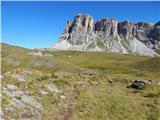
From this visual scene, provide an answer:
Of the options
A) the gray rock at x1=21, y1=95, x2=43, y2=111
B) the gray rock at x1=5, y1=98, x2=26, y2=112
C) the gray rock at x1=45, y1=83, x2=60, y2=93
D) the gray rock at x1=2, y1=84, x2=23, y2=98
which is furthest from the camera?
the gray rock at x1=45, y1=83, x2=60, y2=93

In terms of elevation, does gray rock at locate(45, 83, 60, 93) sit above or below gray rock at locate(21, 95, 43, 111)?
above

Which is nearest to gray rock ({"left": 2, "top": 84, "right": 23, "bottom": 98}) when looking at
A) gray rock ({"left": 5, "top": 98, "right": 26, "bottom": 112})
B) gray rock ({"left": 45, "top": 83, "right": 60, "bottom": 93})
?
gray rock ({"left": 5, "top": 98, "right": 26, "bottom": 112})

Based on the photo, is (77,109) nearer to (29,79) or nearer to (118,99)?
(118,99)

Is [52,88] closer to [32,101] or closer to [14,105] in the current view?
[32,101]

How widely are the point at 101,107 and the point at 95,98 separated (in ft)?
12.2

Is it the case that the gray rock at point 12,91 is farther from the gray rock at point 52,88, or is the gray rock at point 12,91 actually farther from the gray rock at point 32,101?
the gray rock at point 52,88

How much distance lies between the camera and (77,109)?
3516cm

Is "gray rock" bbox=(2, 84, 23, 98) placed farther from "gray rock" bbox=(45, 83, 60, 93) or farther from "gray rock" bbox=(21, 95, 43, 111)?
"gray rock" bbox=(45, 83, 60, 93)

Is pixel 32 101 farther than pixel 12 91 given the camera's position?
No

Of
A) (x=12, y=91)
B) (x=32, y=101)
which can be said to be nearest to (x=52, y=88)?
(x=32, y=101)

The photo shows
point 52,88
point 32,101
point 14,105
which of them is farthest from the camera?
point 52,88

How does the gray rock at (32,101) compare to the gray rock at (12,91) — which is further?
the gray rock at (12,91)

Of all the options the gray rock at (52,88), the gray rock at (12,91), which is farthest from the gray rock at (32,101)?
the gray rock at (52,88)

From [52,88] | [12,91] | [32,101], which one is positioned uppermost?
[12,91]
